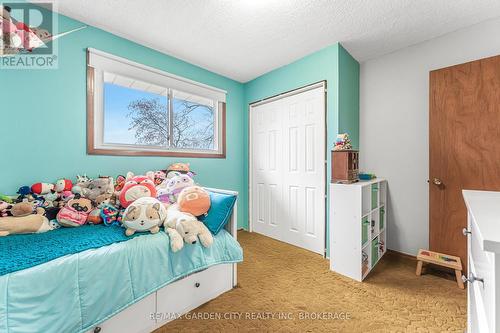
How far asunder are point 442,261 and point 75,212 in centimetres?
313

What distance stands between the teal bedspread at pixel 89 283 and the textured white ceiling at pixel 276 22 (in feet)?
6.13

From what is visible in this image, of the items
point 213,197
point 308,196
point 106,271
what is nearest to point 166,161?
point 213,197

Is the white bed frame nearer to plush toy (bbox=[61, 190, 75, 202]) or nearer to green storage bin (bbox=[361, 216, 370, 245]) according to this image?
plush toy (bbox=[61, 190, 75, 202])

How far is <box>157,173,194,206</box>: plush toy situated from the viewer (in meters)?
1.99

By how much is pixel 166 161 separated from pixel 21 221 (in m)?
1.31

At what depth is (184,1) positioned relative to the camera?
1.67 meters

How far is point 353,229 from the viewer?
1.92 m

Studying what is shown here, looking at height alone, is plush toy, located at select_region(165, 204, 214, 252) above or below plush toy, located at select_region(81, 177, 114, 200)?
below

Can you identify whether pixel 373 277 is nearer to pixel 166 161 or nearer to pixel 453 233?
pixel 453 233

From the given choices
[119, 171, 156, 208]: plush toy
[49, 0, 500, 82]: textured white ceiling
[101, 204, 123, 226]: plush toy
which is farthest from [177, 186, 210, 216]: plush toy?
[49, 0, 500, 82]: textured white ceiling

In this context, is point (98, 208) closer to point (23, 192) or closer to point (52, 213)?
point (52, 213)

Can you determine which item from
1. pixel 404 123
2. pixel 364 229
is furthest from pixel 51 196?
pixel 404 123

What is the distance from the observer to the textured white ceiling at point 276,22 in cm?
170

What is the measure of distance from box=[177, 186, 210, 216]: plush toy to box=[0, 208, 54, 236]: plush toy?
94cm
